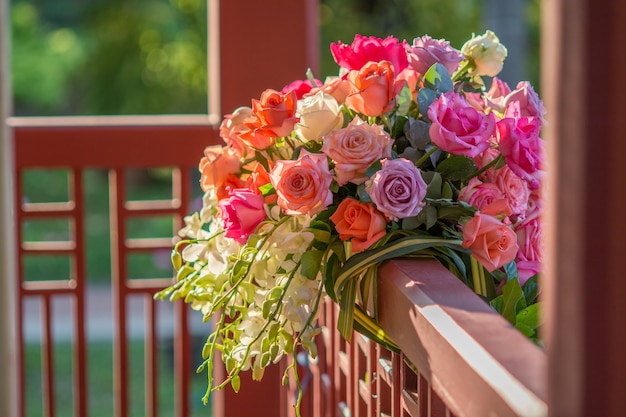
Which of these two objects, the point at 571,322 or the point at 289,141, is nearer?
the point at 571,322

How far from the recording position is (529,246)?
1165 mm

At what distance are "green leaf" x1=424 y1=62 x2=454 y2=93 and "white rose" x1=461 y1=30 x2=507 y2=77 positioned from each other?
87mm

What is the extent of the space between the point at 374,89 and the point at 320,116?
0.08m

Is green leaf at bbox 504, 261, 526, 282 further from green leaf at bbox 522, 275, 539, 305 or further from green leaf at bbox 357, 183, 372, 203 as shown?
green leaf at bbox 357, 183, 372, 203

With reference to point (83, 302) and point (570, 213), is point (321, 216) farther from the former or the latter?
point (83, 302)

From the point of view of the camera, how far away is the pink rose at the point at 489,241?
1.04m

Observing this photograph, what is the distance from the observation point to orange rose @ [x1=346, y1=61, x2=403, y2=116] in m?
1.14

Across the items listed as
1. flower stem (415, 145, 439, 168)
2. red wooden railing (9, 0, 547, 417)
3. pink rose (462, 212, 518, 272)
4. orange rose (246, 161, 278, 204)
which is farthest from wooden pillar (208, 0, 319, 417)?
pink rose (462, 212, 518, 272)

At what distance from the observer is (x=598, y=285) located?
47 centimetres

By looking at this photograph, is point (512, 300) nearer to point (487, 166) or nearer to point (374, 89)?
point (487, 166)

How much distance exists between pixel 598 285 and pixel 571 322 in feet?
0.09

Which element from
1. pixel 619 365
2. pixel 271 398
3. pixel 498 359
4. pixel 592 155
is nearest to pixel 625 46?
pixel 592 155

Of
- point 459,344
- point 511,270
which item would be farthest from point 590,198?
point 511,270

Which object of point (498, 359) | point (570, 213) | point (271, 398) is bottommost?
point (271, 398)
